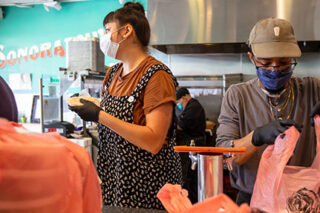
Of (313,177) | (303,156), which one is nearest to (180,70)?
(303,156)

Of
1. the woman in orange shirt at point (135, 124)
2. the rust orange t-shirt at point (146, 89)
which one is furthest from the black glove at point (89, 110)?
the rust orange t-shirt at point (146, 89)

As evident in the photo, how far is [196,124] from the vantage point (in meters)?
3.41

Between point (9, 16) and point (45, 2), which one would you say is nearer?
point (45, 2)

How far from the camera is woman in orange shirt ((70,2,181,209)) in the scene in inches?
46.0

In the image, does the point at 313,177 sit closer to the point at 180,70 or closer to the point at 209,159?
the point at 209,159

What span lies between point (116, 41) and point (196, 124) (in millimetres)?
2210

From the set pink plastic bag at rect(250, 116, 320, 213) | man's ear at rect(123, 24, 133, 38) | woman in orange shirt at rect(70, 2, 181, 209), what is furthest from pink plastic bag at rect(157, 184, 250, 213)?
man's ear at rect(123, 24, 133, 38)

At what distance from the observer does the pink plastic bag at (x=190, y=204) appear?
1.30 feet

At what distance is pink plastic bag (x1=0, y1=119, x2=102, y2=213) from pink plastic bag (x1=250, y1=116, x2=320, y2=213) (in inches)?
21.7

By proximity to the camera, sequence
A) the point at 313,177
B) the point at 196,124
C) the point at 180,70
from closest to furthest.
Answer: the point at 313,177, the point at 196,124, the point at 180,70

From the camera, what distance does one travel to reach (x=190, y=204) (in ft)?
1.97

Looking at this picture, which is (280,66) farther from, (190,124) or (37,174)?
(190,124)

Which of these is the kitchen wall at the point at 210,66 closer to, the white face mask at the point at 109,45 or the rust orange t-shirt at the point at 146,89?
the white face mask at the point at 109,45

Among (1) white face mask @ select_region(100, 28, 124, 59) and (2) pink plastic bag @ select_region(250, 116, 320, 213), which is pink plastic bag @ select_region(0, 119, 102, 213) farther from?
(1) white face mask @ select_region(100, 28, 124, 59)
